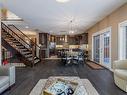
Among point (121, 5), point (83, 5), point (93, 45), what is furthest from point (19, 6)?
point (93, 45)

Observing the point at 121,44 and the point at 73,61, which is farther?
the point at 73,61

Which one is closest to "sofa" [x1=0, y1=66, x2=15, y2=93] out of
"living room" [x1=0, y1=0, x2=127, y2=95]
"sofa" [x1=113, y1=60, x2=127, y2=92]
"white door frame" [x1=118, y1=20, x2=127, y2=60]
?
"living room" [x1=0, y1=0, x2=127, y2=95]

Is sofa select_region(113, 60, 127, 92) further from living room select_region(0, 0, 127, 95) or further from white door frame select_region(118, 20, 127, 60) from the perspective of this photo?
white door frame select_region(118, 20, 127, 60)

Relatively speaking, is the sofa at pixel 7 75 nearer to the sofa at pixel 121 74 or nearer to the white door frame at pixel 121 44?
the sofa at pixel 121 74

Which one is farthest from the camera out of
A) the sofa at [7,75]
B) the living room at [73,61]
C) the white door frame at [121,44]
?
the white door frame at [121,44]

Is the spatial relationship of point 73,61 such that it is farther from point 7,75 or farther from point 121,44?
point 7,75

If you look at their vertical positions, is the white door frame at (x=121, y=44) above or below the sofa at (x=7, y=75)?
above

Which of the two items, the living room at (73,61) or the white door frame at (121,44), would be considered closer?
the living room at (73,61)

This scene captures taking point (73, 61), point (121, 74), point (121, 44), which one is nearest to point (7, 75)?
point (121, 74)

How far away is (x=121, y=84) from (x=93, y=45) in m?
8.03

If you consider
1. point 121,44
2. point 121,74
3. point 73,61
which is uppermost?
point 121,44

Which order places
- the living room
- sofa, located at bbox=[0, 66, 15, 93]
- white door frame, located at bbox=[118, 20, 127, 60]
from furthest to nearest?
1. white door frame, located at bbox=[118, 20, 127, 60]
2. sofa, located at bbox=[0, 66, 15, 93]
3. the living room

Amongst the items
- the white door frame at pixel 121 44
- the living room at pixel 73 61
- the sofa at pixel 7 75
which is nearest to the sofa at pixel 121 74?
the living room at pixel 73 61

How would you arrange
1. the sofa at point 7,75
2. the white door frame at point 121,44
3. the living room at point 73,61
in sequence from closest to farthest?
the living room at point 73,61, the sofa at point 7,75, the white door frame at point 121,44
